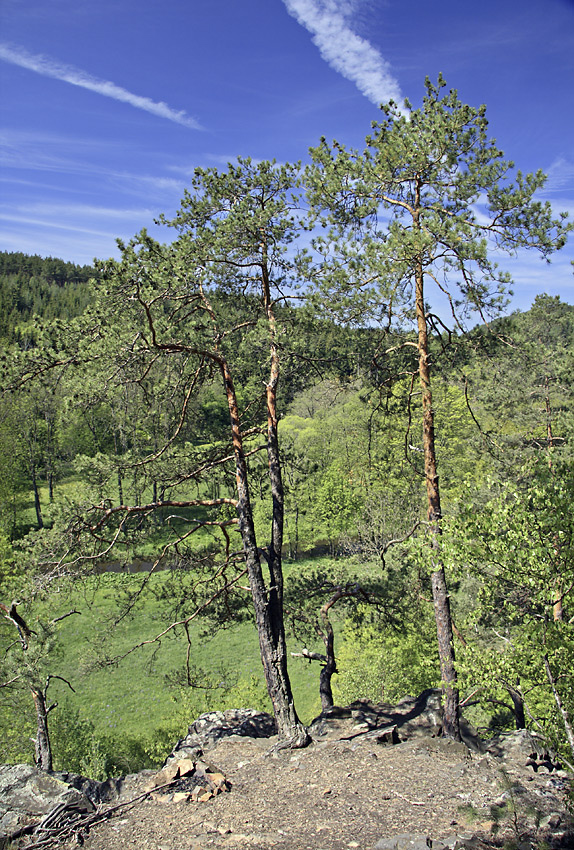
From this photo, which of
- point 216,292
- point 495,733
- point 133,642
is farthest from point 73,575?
point 133,642

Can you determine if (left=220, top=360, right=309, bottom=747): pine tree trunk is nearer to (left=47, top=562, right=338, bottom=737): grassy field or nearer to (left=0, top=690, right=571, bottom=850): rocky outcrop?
(left=0, top=690, right=571, bottom=850): rocky outcrop

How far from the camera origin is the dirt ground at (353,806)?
5.72 meters

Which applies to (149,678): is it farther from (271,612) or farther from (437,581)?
(437,581)

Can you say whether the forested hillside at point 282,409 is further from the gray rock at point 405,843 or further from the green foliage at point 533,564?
the gray rock at point 405,843

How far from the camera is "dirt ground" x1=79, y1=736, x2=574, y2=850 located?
572 centimetres

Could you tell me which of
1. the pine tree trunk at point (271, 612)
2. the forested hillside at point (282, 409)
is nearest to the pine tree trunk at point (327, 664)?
the forested hillside at point (282, 409)

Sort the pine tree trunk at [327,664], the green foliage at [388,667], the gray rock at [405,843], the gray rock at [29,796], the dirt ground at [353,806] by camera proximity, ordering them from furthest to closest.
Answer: the green foliage at [388,667]
the pine tree trunk at [327,664]
the gray rock at [29,796]
the dirt ground at [353,806]
the gray rock at [405,843]

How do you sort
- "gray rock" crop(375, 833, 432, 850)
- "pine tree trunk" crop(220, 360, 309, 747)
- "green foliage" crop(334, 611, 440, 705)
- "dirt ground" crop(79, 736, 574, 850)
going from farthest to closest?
"green foliage" crop(334, 611, 440, 705) < "pine tree trunk" crop(220, 360, 309, 747) < "dirt ground" crop(79, 736, 574, 850) < "gray rock" crop(375, 833, 432, 850)

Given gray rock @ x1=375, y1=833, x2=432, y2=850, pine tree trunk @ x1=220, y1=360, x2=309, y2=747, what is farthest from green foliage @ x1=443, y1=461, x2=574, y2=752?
pine tree trunk @ x1=220, y1=360, x2=309, y2=747

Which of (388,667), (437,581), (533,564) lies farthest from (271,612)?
(388,667)

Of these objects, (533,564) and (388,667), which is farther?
(388,667)

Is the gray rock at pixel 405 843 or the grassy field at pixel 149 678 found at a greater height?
the gray rock at pixel 405 843

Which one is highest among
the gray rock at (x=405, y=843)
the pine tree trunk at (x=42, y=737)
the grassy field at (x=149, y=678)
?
the gray rock at (x=405, y=843)

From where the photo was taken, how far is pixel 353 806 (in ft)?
21.4
